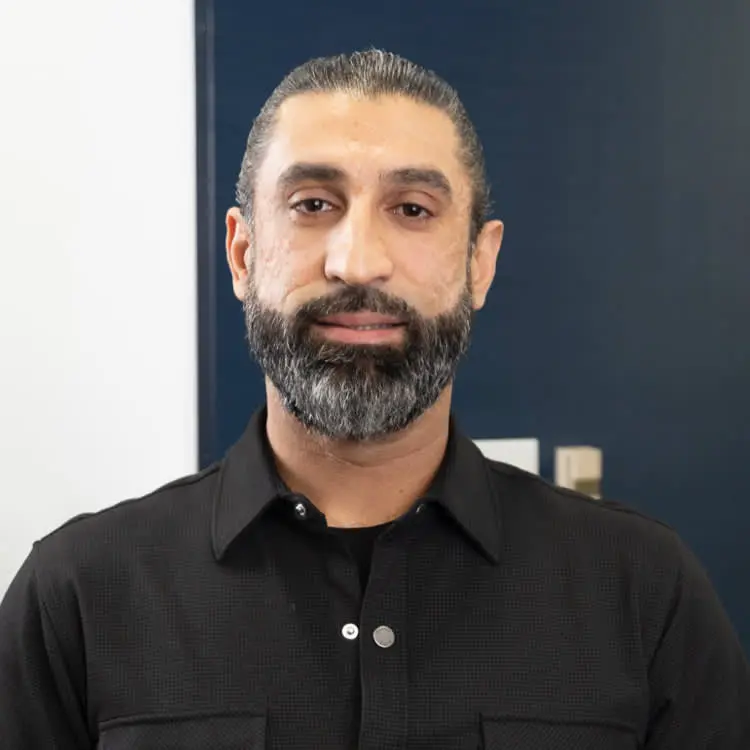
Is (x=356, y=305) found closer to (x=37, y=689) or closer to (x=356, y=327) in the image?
(x=356, y=327)

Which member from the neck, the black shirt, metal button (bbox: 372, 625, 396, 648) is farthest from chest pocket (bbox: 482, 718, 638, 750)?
the neck

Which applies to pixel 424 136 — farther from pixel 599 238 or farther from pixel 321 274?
pixel 599 238

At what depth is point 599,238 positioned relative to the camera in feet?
4.81

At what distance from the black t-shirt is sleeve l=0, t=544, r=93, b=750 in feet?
0.91

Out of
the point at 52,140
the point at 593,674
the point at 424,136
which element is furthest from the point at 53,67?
the point at 593,674

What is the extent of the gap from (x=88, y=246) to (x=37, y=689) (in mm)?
621

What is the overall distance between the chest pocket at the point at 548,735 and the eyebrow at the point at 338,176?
0.51 meters

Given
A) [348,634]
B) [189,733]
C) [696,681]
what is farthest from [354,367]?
[696,681]

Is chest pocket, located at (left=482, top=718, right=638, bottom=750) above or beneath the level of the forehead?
beneath

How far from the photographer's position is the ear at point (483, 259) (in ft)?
3.32

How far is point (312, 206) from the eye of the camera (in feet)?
3.02

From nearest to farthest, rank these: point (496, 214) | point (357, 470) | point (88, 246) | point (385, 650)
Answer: point (385, 650) → point (357, 470) → point (88, 246) → point (496, 214)

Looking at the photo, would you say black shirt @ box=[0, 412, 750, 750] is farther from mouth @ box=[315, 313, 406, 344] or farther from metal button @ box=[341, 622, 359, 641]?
mouth @ box=[315, 313, 406, 344]

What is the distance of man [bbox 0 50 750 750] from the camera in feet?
2.84
